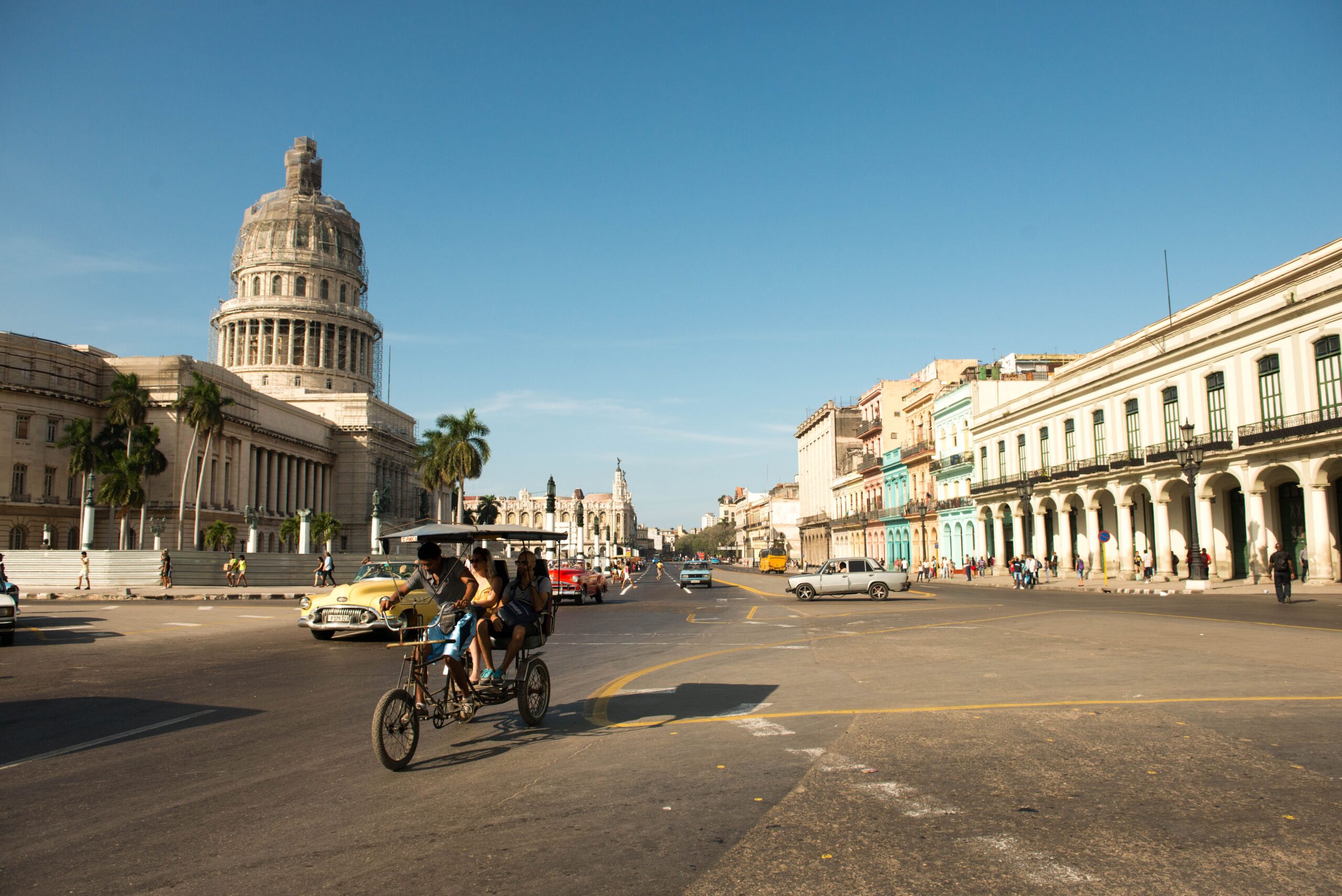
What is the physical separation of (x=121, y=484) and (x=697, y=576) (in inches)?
1483

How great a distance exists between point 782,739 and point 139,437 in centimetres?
6646

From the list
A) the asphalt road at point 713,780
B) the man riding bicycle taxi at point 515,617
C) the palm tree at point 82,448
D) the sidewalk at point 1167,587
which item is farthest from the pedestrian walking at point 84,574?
the sidewalk at point 1167,587

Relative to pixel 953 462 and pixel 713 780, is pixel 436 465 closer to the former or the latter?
pixel 953 462

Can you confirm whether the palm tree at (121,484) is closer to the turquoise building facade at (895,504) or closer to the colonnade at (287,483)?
the colonnade at (287,483)

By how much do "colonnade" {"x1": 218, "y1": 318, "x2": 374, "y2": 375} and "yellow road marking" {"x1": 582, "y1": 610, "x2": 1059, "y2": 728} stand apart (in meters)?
108

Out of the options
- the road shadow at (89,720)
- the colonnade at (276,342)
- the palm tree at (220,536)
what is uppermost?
the colonnade at (276,342)

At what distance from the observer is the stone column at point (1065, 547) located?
53.0 m

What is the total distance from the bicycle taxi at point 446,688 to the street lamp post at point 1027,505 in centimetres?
4170

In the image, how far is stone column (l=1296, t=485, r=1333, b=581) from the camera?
31.8 meters

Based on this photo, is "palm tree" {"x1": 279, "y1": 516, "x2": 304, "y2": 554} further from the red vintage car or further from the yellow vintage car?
the yellow vintage car

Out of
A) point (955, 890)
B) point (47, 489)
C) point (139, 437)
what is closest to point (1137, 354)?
point (955, 890)

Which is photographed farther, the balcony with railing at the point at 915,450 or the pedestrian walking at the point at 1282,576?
the balcony with railing at the point at 915,450

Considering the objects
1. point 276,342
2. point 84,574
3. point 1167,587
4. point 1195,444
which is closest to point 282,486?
point 276,342

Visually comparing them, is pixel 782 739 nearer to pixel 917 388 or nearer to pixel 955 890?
pixel 955 890
